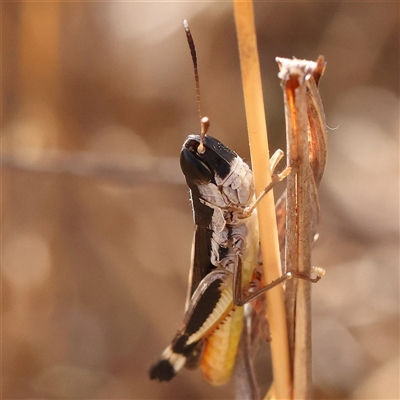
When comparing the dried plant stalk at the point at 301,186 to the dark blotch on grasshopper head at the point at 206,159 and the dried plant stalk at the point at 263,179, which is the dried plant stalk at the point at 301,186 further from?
the dark blotch on grasshopper head at the point at 206,159

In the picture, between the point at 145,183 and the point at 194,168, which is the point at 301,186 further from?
the point at 145,183

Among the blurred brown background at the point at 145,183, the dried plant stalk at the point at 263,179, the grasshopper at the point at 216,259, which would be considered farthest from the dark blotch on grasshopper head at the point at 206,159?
the blurred brown background at the point at 145,183

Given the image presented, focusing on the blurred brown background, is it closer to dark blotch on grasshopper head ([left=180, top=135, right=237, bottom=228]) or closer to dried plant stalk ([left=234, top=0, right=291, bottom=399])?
dark blotch on grasshopper head ([left=180, top=135, right=237, bottom=228])

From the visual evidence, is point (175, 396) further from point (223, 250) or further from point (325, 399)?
point (223, 250)

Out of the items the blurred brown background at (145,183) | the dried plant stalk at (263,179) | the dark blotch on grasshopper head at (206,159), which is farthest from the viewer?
the blurred brown background at (145,183)

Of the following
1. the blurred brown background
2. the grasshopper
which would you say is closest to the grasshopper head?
the grasshopper

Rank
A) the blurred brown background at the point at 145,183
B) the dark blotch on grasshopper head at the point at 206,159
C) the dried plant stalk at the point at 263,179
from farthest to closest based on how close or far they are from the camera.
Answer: the blurred brown background at the point at 145,183
the dark blotch on grasshopper head at the point at 206,159
the dried plant stalk at the point at 263,179

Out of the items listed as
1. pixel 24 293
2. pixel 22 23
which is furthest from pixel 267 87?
pixel 24 293
